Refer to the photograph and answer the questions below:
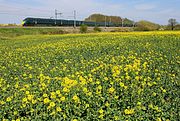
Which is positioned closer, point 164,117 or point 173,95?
point 164,117

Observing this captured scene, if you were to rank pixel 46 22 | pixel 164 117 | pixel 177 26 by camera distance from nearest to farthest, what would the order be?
1. pixel 164 117
2. pixel 177 26
3. pixel 46 22

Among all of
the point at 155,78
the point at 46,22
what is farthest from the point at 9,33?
the point at 155,78

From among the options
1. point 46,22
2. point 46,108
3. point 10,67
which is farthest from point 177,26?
point 46,108

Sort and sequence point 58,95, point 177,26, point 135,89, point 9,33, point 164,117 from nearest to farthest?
point 164,117 → point 58,95 → point 135,89 → point 9,33 → point 177,26

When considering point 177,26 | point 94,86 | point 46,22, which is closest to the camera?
point 94,86

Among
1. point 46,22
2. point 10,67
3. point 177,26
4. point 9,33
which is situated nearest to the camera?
point 10,67

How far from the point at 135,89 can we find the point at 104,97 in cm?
81

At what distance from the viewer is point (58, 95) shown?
5.43 m

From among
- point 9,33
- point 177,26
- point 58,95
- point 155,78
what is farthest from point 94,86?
point 177,26

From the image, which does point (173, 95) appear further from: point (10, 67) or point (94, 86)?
point (10, 67)

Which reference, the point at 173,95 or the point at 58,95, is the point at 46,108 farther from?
the point at 173,95

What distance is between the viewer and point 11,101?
18.4ft

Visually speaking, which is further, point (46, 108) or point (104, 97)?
point (104, 97)

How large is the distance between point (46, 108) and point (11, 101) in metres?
0.85
